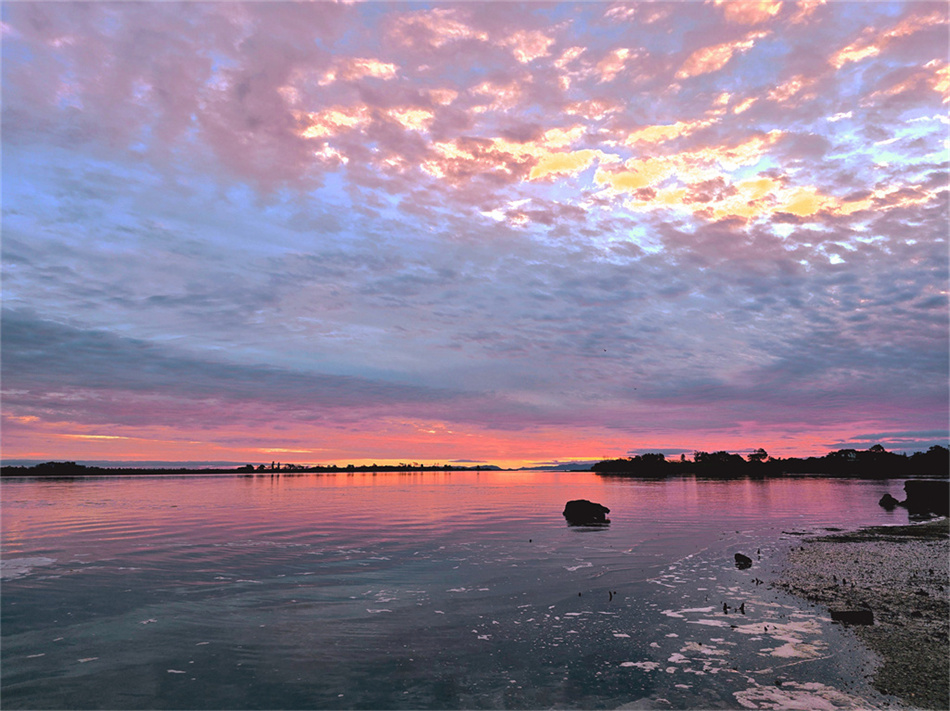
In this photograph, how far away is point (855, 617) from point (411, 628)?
15940 mm

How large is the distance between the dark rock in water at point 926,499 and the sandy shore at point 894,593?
30880 mm

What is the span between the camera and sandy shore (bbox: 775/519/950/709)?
45.6 feet

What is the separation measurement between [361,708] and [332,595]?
11545mm

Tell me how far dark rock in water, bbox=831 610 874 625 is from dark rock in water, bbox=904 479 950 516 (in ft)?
200

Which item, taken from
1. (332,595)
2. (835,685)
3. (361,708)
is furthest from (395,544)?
(835,685)

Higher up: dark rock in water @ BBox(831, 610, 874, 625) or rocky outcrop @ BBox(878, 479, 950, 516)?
dark rock in water @ BBox(831, 610, 874, 625)

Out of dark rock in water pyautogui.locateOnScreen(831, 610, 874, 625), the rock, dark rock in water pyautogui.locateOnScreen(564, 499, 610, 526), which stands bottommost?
dark rock in water pyautogui.locateOnScreen(564, 499, 610, 526)

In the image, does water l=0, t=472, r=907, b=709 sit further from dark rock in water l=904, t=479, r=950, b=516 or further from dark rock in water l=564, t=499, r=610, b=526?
dark rock in water l=904, t=479, r=950, b=516

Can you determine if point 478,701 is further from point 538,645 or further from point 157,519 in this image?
point 157,519

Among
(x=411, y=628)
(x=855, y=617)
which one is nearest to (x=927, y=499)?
(x=855, y=617)

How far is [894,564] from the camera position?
28.9 m

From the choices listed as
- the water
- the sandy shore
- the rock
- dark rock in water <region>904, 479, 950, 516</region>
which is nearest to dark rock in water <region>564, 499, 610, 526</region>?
the water

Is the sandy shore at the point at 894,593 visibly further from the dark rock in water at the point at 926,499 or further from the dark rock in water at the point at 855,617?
the dark rock in water at the point at 926,499

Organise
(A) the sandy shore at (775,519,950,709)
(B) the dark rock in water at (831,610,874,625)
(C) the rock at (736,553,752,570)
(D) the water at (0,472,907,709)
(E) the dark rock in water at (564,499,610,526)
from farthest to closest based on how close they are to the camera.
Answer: (E) the dark rock in water at (564,499,610,526)
(C) the rock at (736,553,752,570)
(B) the dark rock in water at (831,610,874,625)
(D) the water at (0,472,907,709)
(A) the sandy shore at (775,519,950,709)
